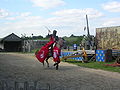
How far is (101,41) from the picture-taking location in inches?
1087

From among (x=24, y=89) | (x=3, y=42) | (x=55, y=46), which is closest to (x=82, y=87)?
(x=24, y=89)

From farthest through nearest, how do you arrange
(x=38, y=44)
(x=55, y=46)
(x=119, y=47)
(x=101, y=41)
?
(x=38, y=44) → (x=101, y=41) → (x=119, y=47) → (x=55, y=46)

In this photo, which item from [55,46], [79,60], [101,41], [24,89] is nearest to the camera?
[24,89]

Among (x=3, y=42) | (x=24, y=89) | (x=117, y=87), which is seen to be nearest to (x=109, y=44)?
(x=117, y=87)

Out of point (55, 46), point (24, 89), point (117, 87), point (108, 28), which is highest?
point (108, 28)

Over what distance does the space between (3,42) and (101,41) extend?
31.7 metres

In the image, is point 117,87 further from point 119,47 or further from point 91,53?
point 119,47

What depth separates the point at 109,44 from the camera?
2662 cm

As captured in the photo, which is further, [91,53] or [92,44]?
[92,44]

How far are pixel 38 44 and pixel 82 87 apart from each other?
56477 mm

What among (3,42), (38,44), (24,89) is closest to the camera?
(24,89)

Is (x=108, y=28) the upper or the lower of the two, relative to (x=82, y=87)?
upper

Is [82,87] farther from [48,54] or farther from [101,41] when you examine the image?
[101,41]

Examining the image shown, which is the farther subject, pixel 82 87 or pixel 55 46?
pixel 55 46
